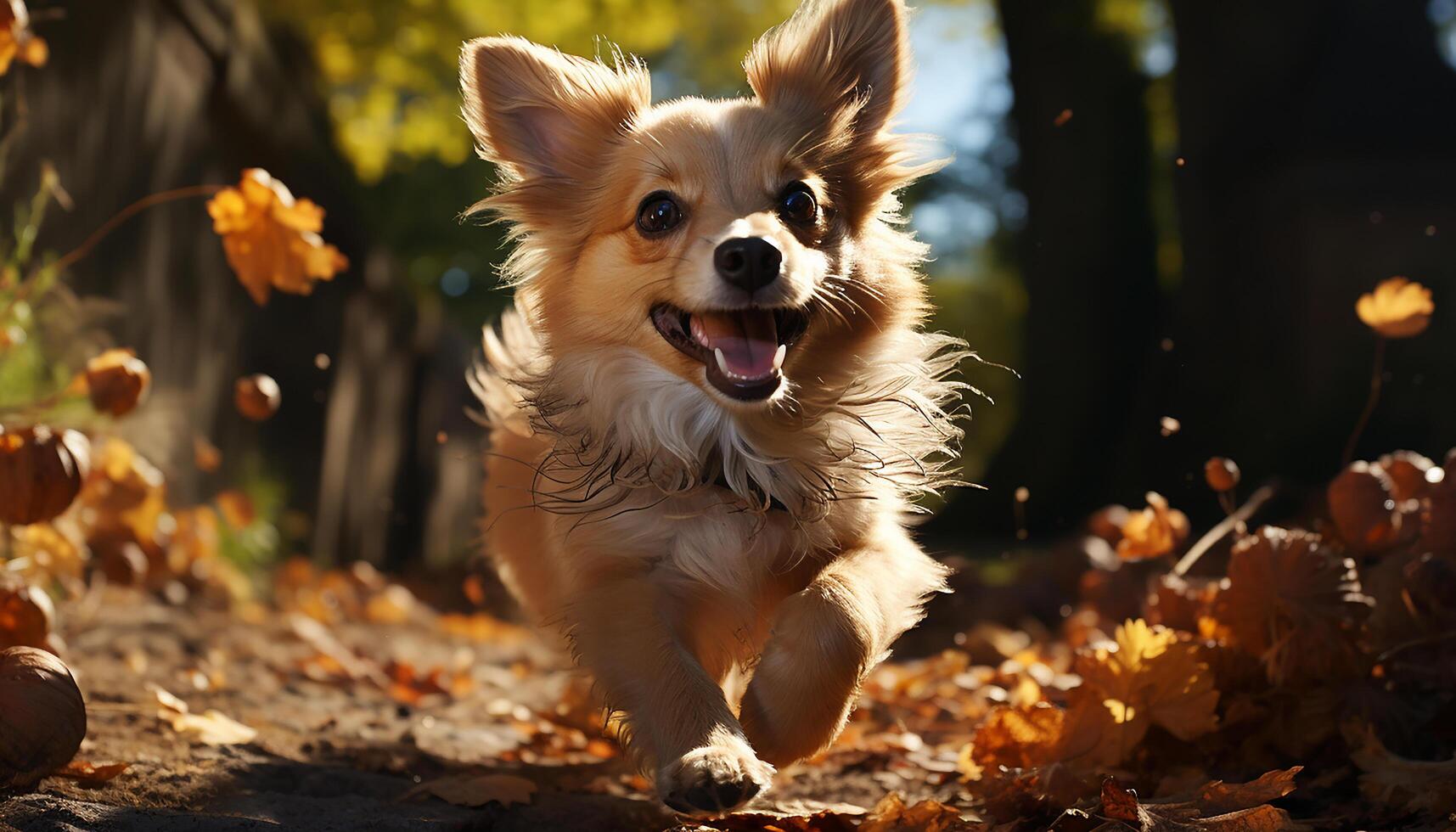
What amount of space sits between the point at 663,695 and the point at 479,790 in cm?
57

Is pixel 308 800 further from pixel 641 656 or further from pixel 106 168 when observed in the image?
pixel 106 168

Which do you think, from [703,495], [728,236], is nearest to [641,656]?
[703,495]

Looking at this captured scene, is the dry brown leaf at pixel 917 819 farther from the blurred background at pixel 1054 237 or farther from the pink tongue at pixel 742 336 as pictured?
the blurred background at pixel 1054 237

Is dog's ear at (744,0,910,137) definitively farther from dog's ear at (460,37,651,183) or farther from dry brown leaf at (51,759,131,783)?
dry brown leaf at (51,759,131,783)

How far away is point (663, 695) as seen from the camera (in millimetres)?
2354

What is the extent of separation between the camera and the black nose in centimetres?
255

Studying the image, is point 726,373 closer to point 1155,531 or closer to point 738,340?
point 738,340

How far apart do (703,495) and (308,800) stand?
1074 millimetres

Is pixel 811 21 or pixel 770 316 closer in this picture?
pixel 770 316

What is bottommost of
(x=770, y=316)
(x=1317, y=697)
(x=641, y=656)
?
(x=1317, y=697)

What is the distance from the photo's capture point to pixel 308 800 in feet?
7.94

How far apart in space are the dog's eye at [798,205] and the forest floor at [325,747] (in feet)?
4.43

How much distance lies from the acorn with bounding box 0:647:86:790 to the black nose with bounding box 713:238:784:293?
5.01 feet

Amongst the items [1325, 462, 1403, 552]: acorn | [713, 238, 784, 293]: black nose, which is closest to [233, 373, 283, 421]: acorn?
[713, 238, 784, 293]: black nose
